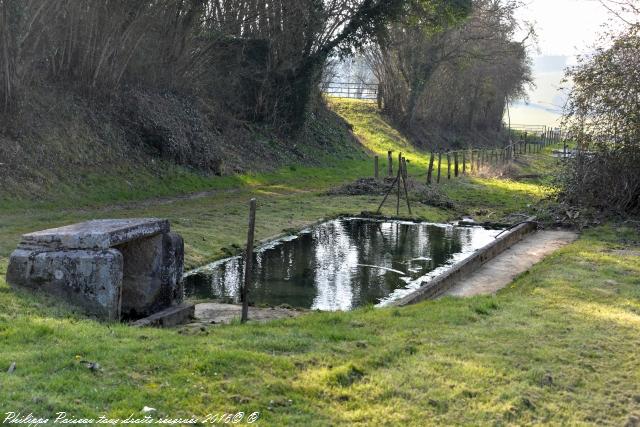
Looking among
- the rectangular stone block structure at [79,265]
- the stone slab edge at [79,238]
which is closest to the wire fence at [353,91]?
the stone slab edge at [79,238]

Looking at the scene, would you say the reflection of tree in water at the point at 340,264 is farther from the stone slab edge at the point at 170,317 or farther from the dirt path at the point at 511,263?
the stone slab edge at the point at 170,317

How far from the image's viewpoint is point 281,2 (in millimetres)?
33750

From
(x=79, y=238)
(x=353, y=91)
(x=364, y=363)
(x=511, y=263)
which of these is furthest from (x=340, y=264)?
(x=353, y=91)

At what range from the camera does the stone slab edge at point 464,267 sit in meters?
11.5

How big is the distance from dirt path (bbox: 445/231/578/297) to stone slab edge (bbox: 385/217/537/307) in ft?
0.37

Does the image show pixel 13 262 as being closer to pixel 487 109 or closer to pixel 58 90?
pixel 58 90

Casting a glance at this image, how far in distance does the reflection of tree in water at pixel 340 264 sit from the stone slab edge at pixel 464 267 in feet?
3.18

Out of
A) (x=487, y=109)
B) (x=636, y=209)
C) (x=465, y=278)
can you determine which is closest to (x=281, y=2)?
(x=636, y=209)

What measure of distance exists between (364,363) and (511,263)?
889cm

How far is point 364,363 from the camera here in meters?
7.05

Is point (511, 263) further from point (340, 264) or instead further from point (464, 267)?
point (340, 264)

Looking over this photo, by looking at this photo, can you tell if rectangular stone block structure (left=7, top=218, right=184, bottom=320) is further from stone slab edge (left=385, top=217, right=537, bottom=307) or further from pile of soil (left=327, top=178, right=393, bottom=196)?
pile of soil (left=327, top=178, right=393, bottom=196)

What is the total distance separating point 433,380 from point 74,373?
3.04m

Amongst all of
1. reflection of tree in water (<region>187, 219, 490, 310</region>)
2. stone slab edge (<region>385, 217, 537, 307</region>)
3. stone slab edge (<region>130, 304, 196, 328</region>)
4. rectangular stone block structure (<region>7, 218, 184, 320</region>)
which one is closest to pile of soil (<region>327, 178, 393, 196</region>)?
reflection of tree in water (<region>187, 219, 490, 310</region>)
